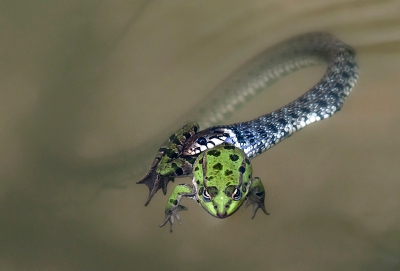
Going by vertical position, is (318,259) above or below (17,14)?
above

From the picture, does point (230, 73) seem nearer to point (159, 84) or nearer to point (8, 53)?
point (159, 84)

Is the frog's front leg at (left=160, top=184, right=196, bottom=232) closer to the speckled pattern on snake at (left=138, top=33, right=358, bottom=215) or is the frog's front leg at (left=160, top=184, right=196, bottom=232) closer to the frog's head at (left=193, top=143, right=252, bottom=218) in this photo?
the frog's head at (left=193, top=143, right=252, bottom=218)

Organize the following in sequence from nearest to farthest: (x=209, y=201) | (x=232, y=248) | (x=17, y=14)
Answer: (x=209, y=201) → (x=232, y=248) → (x=17, y=14)

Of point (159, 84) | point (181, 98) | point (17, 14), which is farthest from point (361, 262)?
point (17, 14)

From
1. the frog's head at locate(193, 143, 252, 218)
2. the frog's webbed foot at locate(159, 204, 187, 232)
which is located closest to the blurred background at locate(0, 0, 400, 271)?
the frog's webbed foot at locate(159, 204, 187, 232)

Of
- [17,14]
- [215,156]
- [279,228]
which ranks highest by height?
[215,156]

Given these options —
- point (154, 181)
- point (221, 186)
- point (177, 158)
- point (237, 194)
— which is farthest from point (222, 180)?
point (154, 181)

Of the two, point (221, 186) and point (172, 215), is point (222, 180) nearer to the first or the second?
point (221, 186)
